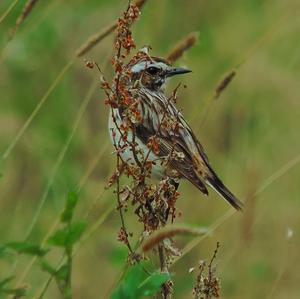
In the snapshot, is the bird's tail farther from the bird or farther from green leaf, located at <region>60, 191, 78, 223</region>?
green leaf, located at <region>60, 191, 78, 223</region>

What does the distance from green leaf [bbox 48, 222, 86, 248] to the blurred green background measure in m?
3.11

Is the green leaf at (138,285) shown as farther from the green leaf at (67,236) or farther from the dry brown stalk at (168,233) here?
the green leaf at (67,236)

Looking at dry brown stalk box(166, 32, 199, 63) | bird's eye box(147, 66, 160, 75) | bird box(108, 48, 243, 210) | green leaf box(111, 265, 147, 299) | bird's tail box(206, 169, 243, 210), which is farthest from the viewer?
bird's eye box(147, 66, 160, 75)

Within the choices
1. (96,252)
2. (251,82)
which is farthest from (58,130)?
(251,82)

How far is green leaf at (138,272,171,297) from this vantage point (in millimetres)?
3949

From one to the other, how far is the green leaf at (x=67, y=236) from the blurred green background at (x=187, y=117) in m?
3.11

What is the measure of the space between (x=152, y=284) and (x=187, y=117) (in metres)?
4.10

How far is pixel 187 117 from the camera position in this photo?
802 cm

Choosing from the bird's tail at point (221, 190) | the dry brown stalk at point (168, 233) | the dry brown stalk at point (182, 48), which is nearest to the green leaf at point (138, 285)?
the dry brown stalk at point (168, 233)

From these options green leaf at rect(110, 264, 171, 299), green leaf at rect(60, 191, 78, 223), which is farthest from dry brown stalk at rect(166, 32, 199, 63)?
green leaf at rect(110, 264, 171, 299)

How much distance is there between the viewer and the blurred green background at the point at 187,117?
24.9ft

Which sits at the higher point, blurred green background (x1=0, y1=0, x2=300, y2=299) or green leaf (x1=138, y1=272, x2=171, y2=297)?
blurred green background (x1=0, y1=0, x2=300, y2=299)

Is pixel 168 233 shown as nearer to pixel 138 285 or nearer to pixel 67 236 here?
pixel 138 285

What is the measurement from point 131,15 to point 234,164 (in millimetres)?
4076
